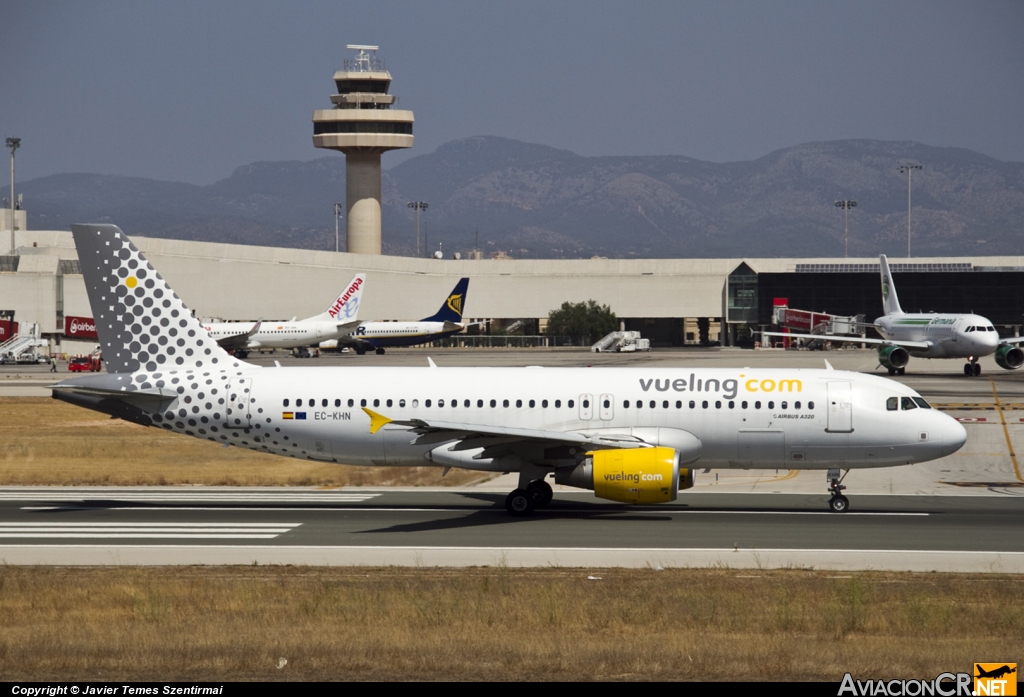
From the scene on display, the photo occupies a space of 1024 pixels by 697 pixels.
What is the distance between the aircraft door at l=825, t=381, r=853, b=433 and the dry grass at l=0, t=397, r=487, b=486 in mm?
12362

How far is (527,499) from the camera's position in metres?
29.5

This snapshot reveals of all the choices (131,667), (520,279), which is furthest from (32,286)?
(131,667)

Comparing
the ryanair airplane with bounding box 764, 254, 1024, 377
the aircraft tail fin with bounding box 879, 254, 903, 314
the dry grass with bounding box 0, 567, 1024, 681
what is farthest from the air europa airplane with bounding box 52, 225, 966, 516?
the aircraft tail fin with bounding box 879, 254, 903, 314

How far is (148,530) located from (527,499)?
9.28m

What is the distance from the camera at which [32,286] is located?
14175 centimetres

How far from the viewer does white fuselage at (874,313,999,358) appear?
8469cm

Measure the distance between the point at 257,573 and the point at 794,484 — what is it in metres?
19.4

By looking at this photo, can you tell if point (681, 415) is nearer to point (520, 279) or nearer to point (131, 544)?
point (131, 544)

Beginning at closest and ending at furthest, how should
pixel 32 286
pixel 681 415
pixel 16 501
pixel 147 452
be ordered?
pixel 681 415 < pixel 16 501 < pixel 147 452 < pixel 32 286

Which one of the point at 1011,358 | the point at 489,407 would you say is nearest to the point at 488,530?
the point at 489,407

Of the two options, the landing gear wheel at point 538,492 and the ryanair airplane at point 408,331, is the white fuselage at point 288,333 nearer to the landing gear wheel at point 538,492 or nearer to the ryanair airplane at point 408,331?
the ryanair airplane at point 408,331

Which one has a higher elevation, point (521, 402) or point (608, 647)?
point (521, 402)

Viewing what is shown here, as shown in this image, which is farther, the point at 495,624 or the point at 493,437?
the point at 493,437

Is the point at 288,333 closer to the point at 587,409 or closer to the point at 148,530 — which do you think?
the point at 148,530
